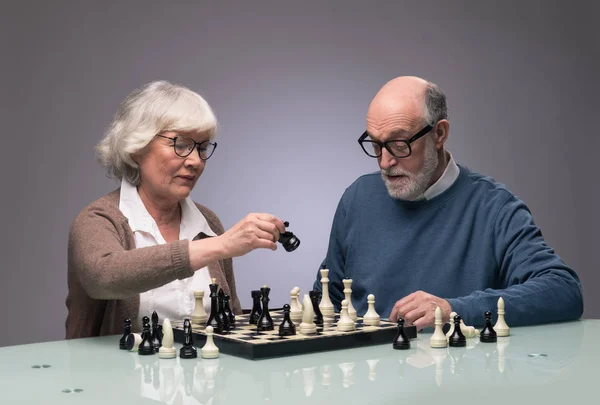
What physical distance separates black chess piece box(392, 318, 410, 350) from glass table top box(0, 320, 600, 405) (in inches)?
1.2

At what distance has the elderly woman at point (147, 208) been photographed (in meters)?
2.97

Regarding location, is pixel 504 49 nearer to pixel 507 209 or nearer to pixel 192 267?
pixel 507 209

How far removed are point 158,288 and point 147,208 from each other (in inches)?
12.4

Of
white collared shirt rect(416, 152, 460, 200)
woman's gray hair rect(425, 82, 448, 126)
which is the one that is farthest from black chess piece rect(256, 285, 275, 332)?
woman's gray hair rect(425, 82, 448, 126)

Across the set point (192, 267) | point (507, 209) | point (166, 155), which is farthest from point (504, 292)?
point (166, 155)

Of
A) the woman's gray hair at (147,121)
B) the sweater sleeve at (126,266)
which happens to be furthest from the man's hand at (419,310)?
the woman's gray hair at (147,121)

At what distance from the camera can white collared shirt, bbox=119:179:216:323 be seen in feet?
10.0

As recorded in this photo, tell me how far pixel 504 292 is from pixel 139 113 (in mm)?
1408

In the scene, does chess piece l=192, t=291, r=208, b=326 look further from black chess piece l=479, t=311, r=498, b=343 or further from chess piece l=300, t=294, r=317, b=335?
black chess piece l=479, t=311, r=498, b=343

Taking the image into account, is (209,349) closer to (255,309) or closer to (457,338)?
(255,309)

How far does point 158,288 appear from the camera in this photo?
3084mm

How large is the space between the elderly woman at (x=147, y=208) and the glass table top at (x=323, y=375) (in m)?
0.50

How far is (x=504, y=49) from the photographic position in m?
5.41

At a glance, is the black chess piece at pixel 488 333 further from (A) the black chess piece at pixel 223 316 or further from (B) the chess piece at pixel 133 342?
(B) the chess piece at pixel 133 342
